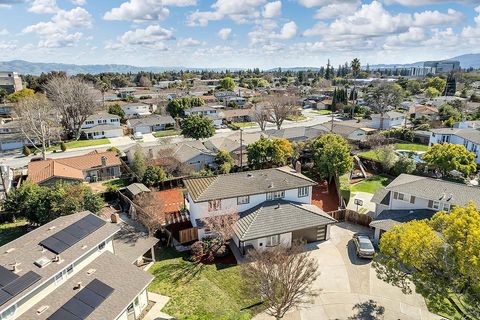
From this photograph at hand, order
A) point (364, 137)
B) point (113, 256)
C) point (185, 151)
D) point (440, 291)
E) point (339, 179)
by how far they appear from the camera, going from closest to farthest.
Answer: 1. point (440, 291)
2. point (113, 256)
3. point (339, 179)
4. point (185, 151)
5. point (364, 137)

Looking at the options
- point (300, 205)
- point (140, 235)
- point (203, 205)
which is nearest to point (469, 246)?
point (300, 205)

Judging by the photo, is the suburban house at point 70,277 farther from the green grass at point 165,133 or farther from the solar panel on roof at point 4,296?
the green grass at point 165,133

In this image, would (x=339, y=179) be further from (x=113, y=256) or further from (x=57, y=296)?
(x=57, y=296)

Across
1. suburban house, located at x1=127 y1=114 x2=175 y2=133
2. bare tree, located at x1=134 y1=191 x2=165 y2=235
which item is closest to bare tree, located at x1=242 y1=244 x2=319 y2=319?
bare tree, located at x1=134 y1=191 x2=165 y2=235

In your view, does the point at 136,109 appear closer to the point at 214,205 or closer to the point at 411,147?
the point at 411,147

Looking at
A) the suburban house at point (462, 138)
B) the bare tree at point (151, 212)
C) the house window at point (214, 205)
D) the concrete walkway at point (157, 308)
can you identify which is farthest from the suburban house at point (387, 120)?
the concrete walkway at point (157, 308)

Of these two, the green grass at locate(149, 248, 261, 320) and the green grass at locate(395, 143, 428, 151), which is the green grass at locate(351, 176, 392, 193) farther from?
the green grass at locate(149, 248, 261, 320)
